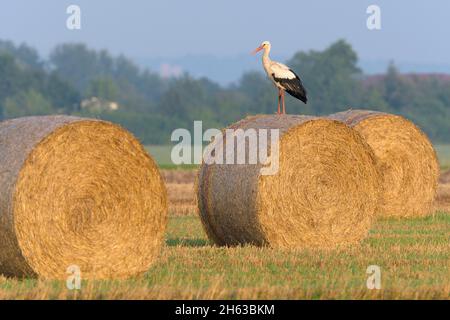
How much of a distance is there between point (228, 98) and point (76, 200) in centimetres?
9066

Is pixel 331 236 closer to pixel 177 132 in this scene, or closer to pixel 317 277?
pixel 317 277

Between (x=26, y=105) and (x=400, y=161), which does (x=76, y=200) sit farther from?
(x=26, y=105)

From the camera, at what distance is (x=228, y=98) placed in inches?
4077

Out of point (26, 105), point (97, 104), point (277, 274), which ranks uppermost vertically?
point (277, 274)

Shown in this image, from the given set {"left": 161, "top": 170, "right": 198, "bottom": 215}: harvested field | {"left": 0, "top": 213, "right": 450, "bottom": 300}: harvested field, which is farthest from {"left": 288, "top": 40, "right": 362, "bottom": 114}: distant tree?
{"left": 0, "top": 213, "right": 450, "bottom": 300}: harvested field

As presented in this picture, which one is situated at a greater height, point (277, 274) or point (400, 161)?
point (400, 161)

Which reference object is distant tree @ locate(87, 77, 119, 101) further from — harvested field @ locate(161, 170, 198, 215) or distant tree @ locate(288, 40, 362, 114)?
harvested field @ locate(161, 170, 198, 215)

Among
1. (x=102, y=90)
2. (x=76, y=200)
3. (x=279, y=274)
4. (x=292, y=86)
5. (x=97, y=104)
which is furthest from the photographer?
(x=102, y=90)

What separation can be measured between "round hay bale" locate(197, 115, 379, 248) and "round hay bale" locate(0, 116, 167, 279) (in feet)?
8.96

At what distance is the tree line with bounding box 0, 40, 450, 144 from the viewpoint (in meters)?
90.9

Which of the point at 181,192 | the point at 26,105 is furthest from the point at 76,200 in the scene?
the point at 26,105

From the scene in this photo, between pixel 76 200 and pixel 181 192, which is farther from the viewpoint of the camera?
pixel 181 192

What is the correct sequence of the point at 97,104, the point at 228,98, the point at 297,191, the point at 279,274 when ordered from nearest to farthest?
1. the point at 279,274
2. the point at 297,191
3. the point at 97,104
4. the point at 228,98

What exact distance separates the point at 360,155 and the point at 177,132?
71595mm
